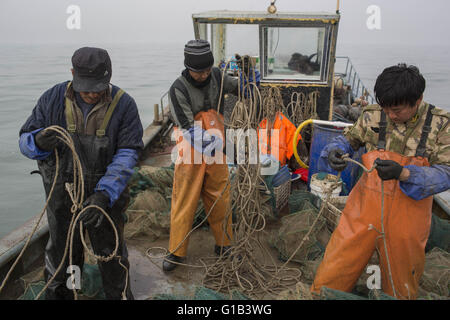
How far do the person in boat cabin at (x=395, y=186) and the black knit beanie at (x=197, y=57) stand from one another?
1.26 meters

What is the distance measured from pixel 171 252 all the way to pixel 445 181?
2310mm

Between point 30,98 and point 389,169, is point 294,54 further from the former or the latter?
point 30,98

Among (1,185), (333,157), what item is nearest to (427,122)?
(333,157)

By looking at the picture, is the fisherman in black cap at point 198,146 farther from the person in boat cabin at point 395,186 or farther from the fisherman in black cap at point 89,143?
the person in boat cabin at point 395,186

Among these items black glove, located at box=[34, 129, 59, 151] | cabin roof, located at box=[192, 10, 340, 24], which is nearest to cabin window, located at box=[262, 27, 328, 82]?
cabin roof, located at box=[192, 10, 340, 24]

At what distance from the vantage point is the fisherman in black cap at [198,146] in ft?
10.5

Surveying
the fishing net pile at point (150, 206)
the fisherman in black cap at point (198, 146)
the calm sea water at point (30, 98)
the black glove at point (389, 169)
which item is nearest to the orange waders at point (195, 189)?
the fisherman in black cap at point (198, 146)

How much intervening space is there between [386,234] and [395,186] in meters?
0.31

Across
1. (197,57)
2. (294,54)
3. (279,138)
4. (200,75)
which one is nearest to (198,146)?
(200,75)

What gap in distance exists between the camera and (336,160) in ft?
8.36

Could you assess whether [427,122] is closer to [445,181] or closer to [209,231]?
[445,181]

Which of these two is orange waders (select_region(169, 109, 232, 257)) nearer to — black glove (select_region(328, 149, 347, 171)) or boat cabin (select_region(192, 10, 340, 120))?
black glove (select_region(328, 149, 347, 171))

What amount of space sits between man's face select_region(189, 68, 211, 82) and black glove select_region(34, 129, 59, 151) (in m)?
1.32
